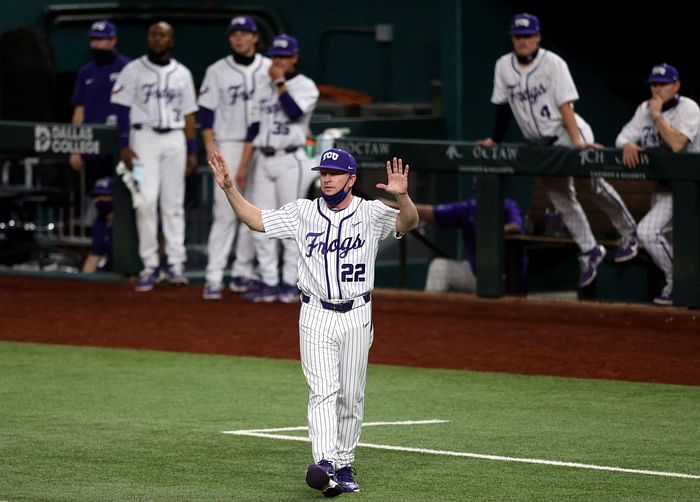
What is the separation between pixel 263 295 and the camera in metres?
13.3

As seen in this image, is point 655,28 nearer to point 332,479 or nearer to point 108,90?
point 108,90

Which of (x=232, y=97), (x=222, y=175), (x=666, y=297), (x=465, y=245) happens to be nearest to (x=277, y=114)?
(x=232, y=97)

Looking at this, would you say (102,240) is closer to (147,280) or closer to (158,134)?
(147,280)

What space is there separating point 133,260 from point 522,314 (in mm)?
3592

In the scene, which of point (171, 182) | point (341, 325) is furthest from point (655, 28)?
point (341, 325)

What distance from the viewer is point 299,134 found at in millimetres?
12836

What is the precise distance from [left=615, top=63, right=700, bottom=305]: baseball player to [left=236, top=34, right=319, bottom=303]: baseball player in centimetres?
247

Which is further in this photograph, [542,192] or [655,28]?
[655,28]

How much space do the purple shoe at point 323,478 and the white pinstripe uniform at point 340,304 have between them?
8cm

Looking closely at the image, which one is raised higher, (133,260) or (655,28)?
(655,28)

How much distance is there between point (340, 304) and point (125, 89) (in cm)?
674

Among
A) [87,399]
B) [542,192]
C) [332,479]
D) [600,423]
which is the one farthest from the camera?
[542,192]

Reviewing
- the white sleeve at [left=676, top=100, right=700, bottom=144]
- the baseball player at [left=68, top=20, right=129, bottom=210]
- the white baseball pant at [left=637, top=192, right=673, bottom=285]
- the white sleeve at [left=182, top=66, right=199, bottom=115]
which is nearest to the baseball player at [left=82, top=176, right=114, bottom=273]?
the baseball player at [left=68, top=20, right=129, bottom=210]

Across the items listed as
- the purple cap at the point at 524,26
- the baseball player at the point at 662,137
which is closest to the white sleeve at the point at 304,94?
the purple cap at the point at 524,26
